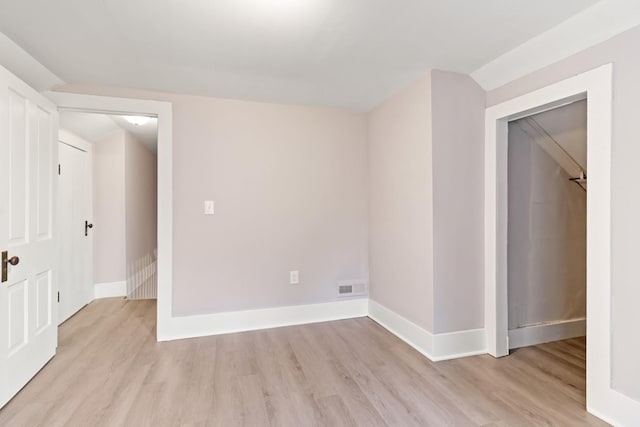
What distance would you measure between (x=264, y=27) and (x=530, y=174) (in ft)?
7.87

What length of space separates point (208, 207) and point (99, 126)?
6.50 feet

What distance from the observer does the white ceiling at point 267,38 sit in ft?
5.32

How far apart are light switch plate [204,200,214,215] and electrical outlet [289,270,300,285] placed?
99 centimetres

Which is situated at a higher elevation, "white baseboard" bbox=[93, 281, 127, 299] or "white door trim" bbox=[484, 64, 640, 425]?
Result: "white door trim" bbox=[484, 64, 640, 425]

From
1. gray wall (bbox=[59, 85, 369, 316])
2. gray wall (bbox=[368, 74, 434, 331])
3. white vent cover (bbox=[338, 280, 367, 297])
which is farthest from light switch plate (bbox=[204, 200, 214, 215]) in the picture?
gray wall (bbox=[368, 74, 434, 331])

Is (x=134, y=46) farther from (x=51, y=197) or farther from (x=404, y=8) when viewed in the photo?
(x=404, y=8)

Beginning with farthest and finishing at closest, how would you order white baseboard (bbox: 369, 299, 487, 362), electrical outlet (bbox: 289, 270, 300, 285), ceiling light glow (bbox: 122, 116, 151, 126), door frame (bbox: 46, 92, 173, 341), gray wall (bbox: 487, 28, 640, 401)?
1. ceiling light glow (bbox: 122, 116, 151, 126)
2. electrical outlet (bbox: 289, 270, 300, 285)
3. door frame (bbox: 46, 92, 173, 341)
4. white baseboard (bbox: 369, 299, 487, 362)
5. gray wall (bbox: 487, 28, 640, 401)

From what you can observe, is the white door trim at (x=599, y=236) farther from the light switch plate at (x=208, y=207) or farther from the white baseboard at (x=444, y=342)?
the light switch plate at (x=208, y=207)

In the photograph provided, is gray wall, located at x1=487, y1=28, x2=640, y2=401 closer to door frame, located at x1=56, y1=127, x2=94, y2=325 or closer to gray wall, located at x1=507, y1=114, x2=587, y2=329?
gray wall, located at x1=507, y1=114, x2=587, y2=329

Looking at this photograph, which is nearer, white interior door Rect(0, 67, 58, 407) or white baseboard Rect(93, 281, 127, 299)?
white interior door Rect(0, 67, 58, 407)

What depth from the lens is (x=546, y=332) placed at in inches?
105

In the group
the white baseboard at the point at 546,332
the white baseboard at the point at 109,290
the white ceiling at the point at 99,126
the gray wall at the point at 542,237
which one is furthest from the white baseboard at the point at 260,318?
the white ceiling at the point at 99,126

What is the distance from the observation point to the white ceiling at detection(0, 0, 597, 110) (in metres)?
1.62

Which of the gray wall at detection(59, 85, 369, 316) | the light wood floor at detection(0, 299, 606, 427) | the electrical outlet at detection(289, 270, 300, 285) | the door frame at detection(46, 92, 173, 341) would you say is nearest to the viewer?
the light wood floor at detection(0, 299, 606, 427)
